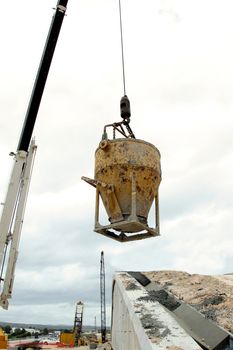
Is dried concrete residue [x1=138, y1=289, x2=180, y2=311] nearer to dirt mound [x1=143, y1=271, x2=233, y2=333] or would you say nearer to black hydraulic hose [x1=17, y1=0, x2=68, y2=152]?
dirt mound [x1=143, y1=271, x2=233, y2=333]

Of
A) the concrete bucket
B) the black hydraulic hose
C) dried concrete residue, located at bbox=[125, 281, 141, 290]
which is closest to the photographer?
dried concrete residue, located at bbox=[125, 281, 141, 290]

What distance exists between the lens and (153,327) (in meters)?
4.61

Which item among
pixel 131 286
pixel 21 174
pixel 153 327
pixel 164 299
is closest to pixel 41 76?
pixel 21 174

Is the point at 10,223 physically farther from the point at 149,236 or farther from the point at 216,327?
the point at 216,327

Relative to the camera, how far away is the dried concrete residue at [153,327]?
14.2 feet

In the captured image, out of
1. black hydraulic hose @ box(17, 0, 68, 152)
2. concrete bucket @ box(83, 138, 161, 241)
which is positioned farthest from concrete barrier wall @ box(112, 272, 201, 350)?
black hydraulic hose @ box(17, 0, 68, 152)

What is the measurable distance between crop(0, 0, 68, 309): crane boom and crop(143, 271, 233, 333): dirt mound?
3.13 meters

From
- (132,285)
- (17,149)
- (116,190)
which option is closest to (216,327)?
(132,285)

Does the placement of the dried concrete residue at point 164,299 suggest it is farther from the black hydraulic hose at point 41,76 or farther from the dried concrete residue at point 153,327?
the black hydraulic hose at point 41,76

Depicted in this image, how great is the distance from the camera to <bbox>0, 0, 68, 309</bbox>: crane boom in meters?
8.46

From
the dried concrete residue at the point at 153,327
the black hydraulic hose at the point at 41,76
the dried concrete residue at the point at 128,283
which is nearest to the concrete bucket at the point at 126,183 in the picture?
the dried concrete residue at the point at 128,283

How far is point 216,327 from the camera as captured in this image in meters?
4.82

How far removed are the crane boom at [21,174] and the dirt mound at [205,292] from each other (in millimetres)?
3133

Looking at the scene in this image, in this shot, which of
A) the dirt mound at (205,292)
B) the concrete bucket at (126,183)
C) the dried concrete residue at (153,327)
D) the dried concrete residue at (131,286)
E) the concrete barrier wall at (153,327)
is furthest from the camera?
the concrete bucket at (126,183)
